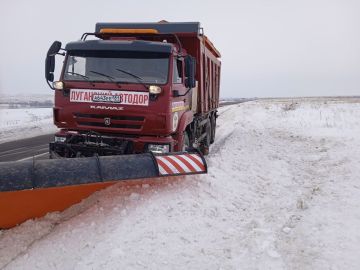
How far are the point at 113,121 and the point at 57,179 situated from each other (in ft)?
7.30

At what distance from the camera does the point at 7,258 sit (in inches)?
155

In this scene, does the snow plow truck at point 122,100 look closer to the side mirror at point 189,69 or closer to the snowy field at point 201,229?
the side mirror at point 189,69

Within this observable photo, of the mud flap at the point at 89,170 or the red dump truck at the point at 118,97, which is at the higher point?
the red dump truck at the point at 118,97

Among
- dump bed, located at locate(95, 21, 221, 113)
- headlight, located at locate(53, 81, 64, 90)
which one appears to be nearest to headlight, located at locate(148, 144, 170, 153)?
headlight, located at locate(53, 81, 64, 90)

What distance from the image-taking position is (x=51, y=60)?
6.92 metres

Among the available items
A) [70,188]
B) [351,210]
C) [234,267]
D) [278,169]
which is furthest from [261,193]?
[70,188]

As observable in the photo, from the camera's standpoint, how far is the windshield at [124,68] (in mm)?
6492

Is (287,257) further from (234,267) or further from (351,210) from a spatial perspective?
(351,210)

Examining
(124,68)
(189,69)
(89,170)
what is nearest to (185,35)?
(189,69)

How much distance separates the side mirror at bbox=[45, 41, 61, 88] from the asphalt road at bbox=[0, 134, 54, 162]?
3.69 metres

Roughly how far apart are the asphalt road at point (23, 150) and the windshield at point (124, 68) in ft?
14.5

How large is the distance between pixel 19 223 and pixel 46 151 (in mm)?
7105

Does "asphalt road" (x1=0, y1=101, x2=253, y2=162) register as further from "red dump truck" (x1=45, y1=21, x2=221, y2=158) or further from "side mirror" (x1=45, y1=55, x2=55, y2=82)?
"red dump truck" (x1=45, y1=21, x2=221, y2=158)

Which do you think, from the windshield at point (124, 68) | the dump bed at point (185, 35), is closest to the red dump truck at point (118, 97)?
the windshield at point (124, 68)
